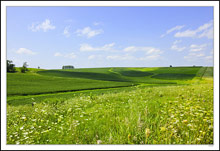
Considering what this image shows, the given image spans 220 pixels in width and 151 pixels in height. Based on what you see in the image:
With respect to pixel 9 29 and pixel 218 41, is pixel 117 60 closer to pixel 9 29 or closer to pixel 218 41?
pixel 218 41

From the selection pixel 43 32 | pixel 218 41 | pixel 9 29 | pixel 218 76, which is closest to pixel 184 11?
pixel 218 41

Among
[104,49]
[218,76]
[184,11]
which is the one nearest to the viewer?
[218,76]

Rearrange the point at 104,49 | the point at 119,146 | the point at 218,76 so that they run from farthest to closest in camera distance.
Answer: the point at 104,49, the point at 218,76, the point at 119,146

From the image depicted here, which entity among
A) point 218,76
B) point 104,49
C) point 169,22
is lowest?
point 218,76

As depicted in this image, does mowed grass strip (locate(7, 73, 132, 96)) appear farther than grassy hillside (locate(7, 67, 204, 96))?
No

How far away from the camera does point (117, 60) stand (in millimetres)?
4797

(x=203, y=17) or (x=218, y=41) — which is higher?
(x=203, y=17)

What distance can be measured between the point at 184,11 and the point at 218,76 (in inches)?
64.8

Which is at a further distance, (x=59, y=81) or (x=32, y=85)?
(x=59, y=81)

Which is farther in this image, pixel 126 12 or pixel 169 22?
pixel 169 22

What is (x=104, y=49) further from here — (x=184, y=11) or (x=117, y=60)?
(x=184, y=11)

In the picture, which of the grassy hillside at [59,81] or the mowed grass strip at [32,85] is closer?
the mowed grass strip at [32,85]

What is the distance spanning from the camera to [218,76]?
115 inches

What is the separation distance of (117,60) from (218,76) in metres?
2.76
